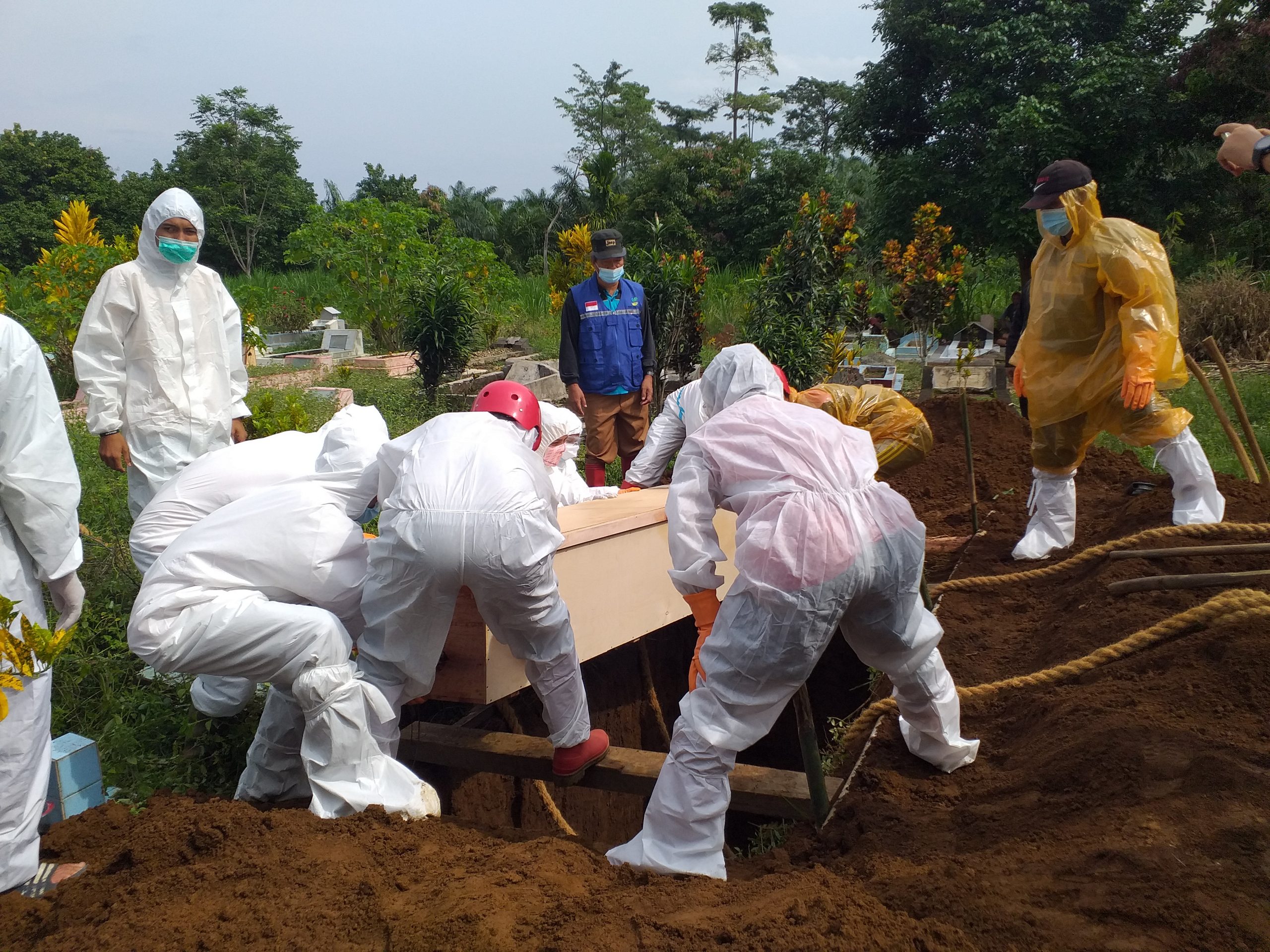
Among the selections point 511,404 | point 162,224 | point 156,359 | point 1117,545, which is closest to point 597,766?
point 511,404

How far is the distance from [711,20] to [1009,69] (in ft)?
57.2

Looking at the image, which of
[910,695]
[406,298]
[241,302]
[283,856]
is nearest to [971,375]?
[406,298]

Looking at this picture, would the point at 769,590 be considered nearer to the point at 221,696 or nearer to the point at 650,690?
the point at 221,696

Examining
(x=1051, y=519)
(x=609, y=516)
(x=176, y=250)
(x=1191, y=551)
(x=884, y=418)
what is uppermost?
(x=176, y=250)

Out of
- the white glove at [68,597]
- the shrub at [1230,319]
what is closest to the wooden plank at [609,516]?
the white glove at [68,597]

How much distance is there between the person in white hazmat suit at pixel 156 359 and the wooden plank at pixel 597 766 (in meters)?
1.68

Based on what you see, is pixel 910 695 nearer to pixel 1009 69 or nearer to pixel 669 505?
pixel 669 505

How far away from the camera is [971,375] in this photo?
29.4 ft

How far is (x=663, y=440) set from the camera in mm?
4402

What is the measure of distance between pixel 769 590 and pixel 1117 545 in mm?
2647

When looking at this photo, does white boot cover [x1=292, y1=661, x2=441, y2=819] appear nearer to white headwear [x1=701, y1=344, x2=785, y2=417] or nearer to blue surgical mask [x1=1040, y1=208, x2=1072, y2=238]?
white headwear [x1=701, y1=344, x2=785, y2=417]

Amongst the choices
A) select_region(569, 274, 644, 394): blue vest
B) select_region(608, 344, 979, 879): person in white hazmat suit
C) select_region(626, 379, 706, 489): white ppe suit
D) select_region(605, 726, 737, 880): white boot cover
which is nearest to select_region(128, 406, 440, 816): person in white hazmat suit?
select_region(605, 726, 737, 880): white boot cover

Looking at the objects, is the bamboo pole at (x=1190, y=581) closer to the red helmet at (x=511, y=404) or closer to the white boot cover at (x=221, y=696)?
the red helmet at (x=511, y=404)

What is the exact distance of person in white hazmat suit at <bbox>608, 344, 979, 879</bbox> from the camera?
2453 mm
